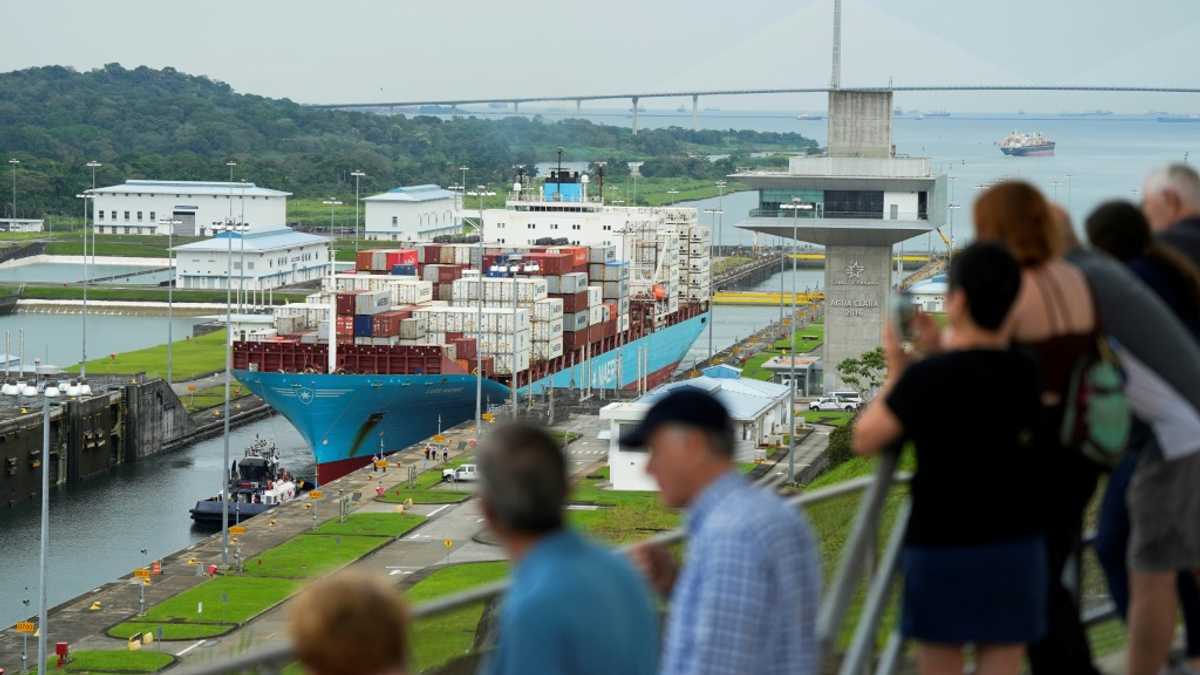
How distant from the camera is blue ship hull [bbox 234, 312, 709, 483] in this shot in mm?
40312

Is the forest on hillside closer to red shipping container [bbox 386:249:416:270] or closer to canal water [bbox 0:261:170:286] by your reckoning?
canal water [bbox 0:261:170:286]

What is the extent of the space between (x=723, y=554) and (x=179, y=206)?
4105 inches

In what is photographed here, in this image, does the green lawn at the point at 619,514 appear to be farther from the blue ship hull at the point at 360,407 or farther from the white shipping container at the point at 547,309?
the white shipping container at the point at 547,309

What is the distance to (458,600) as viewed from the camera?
3.80m

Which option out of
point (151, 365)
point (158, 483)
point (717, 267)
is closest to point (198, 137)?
point (717, 267)

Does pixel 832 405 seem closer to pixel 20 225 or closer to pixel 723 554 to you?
pixel 723 554

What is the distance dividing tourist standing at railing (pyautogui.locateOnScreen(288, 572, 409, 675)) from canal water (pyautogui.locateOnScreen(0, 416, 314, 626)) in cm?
2392

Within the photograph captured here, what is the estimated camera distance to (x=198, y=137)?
148 metres

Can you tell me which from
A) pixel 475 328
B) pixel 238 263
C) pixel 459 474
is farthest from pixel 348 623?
pixel 238 263

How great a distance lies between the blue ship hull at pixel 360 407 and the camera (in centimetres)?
4031

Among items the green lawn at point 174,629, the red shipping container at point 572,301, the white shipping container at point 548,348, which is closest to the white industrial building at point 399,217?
the red shipping container at point 572,301

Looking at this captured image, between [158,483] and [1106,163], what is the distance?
125865 millimetres

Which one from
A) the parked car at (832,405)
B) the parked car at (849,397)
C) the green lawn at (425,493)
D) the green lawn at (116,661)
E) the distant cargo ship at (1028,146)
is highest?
the distant cargo ship at (1028,146)

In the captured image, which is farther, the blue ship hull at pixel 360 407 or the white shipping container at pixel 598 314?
the white shipping container at pixel 598 314
